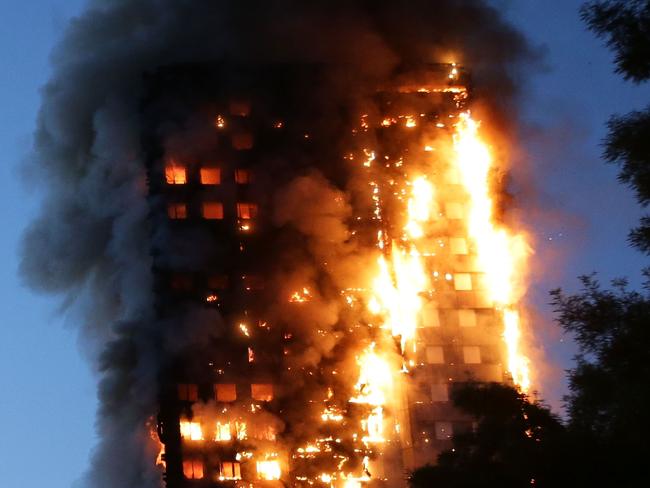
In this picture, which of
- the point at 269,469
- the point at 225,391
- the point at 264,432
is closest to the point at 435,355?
the point at 264,432

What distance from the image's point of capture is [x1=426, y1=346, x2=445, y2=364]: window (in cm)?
6106

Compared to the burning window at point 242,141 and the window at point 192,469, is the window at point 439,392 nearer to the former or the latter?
the window at point 192,469

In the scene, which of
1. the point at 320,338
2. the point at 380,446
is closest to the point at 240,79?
the point at 320,338

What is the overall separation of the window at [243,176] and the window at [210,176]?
1.00 m

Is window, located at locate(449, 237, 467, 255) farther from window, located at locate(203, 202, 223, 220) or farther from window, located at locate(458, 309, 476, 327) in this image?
window, located at locate(203, 202, 223, 220)

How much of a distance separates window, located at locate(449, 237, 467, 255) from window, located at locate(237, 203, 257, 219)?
450 inches

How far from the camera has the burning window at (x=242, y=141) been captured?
61.9m

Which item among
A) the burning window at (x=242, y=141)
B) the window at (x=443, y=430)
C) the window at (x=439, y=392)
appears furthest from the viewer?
the burning window at (x=242, y=141)

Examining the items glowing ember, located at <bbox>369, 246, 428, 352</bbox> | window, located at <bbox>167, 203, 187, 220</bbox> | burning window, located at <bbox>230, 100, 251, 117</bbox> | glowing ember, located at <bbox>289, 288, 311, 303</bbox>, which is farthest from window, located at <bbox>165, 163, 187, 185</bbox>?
glowing ember, located at <bbox>369, 246, 428, 352</bbox>

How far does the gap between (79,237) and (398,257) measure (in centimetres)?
1863

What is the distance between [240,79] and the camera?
6272cm

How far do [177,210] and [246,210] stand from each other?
12.5ft

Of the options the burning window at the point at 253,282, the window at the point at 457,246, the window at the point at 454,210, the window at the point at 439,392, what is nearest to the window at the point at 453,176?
the window at the point at 454,210

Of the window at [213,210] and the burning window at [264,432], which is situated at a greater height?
the window at [213,210]
